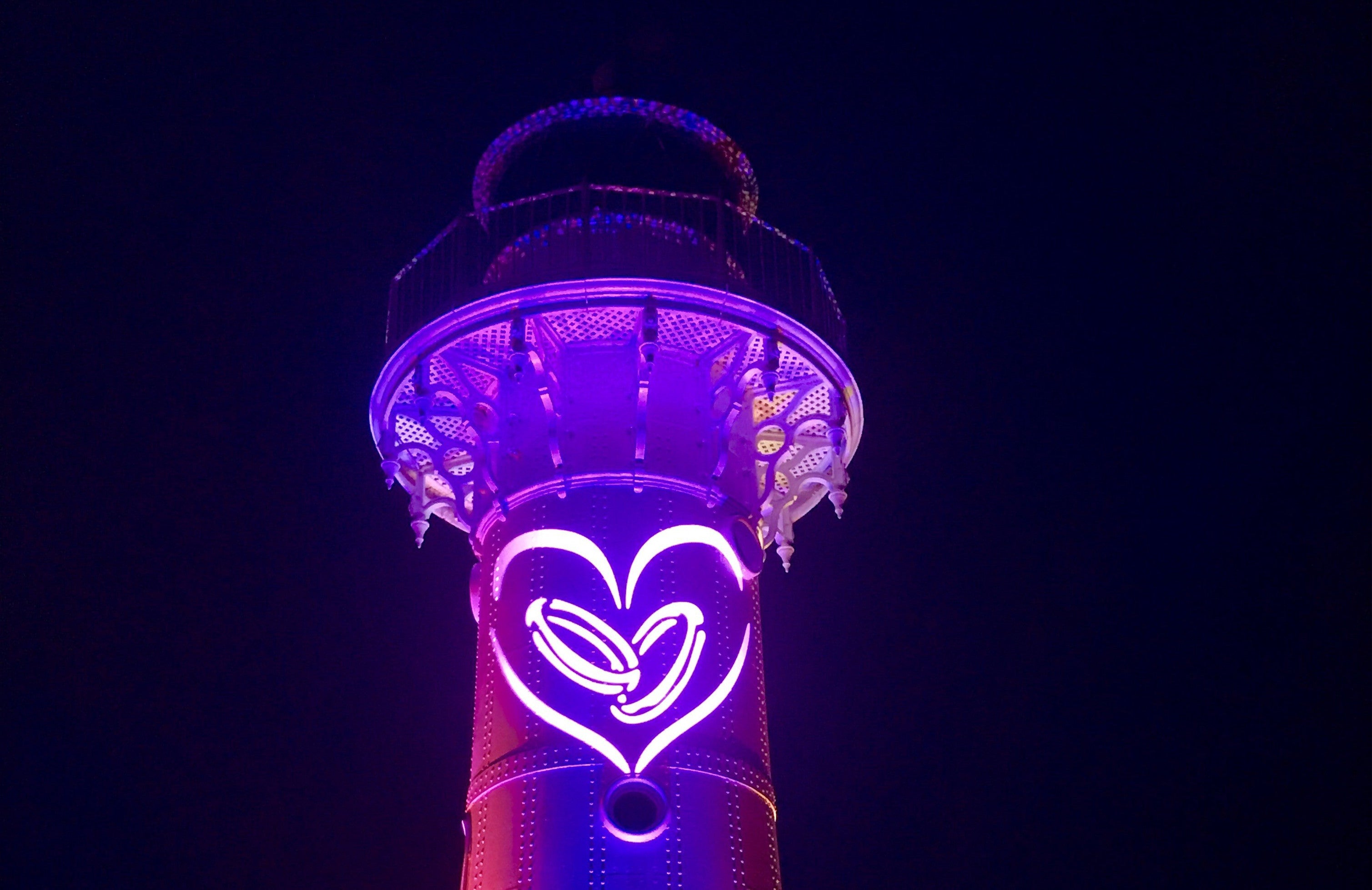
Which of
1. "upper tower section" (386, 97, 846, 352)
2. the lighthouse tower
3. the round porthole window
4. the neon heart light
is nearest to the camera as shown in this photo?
the round porthole window

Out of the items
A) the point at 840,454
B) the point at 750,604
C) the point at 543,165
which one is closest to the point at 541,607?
the point at 750,604

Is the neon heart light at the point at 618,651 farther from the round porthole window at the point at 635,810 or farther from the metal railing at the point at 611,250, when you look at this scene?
the metal railing at the point at 611,250

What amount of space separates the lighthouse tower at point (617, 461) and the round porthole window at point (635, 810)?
0.09 feet

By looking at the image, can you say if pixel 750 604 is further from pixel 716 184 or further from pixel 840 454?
pixel 716 184

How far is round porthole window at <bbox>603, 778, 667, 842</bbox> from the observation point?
53.5 feet

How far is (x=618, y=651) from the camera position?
17.5 metres

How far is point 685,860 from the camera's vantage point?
16266mm

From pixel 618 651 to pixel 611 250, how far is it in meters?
5.26

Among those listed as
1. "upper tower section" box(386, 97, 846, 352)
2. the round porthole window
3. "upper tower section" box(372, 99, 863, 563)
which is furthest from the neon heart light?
"upper tower section" box(386, 97, 846, 352)

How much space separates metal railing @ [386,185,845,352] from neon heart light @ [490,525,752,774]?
11.1 feet

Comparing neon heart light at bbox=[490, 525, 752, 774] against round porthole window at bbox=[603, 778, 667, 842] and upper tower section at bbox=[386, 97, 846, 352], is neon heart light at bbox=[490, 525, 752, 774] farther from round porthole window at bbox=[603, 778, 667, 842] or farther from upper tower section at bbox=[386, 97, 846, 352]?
upper tower section at bbox=[386, 97, 846, 352]

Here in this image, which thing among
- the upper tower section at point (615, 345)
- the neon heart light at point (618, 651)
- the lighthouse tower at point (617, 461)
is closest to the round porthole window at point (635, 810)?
the lighthouse tower at point (617, 461)

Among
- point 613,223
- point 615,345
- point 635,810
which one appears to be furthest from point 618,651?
point 613,223

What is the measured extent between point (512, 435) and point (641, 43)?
653 centimetres
